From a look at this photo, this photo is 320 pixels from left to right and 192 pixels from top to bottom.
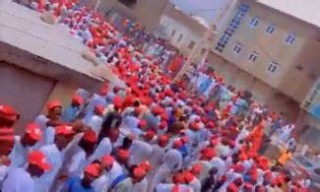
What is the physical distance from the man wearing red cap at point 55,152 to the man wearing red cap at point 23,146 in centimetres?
18

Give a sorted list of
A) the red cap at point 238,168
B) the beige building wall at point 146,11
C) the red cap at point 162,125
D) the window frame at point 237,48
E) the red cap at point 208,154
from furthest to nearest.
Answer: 1. the window frame at point 237,48
2. the beige building wall at point 146,11
3. the red cap at point 238,168
4. the red cap at point 162,125
5. the red cap at point 208,154

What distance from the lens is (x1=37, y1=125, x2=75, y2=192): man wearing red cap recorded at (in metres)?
7.25

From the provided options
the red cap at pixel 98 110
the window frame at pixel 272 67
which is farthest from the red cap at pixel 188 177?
the window frame at pixel 272 67

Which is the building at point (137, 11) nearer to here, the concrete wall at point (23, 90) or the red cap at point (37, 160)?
the concrete wall at point (23, 90)

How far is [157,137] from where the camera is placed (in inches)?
456

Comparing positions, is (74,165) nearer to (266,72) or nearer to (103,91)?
(103,91)

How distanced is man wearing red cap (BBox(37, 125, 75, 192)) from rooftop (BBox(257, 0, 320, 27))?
3481cm

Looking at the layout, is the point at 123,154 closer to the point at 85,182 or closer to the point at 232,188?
the point at 85,182

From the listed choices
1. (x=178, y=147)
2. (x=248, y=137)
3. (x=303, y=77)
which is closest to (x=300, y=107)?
(x=303, y=77)

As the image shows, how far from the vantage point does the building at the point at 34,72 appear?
33.9ft

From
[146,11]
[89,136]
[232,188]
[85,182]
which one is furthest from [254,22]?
[85,182]

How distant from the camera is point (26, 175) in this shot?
6242mm

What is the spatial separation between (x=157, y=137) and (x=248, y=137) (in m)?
9.13

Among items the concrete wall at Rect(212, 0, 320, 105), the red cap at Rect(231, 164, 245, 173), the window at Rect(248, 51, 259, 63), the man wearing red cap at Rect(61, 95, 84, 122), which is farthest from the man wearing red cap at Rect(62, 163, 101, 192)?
the window at Rect(248, 51, 259, 63)
